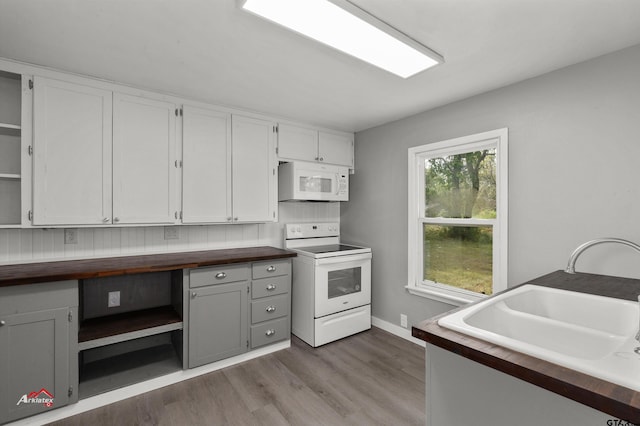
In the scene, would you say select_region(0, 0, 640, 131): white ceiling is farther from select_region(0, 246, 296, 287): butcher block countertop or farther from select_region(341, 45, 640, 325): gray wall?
select_region(0, 246, 296, 287): butcher block countertop

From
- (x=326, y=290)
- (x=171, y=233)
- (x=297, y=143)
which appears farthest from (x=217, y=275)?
(x=297, y=143)

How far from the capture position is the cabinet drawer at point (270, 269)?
8.84 ft

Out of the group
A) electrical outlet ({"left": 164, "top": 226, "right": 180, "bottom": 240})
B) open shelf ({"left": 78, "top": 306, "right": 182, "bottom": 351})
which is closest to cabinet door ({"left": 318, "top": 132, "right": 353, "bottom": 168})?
electrical outlet ({"left": 164, "top": 226, "right": 180, "bottom": 240})

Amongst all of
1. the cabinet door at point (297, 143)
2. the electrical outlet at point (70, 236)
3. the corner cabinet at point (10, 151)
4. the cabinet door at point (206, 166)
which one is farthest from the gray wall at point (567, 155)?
the corner cabinet at point (10, 151)

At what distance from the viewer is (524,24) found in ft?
5.28

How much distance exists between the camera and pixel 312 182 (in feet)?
10.9

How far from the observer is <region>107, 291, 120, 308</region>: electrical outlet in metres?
2.50

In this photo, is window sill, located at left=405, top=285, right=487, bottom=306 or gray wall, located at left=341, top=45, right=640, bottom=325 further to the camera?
window sill, located at left=405, top=285, right=487, bottom=306

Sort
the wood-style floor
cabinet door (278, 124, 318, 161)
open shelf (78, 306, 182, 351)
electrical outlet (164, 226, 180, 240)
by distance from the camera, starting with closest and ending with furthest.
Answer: the wood-style floor → open shelf (78, 306, 182, 351) → electrical outlet (164, 226, 180, 240) → cabinet door (278, 124, 318, 161)

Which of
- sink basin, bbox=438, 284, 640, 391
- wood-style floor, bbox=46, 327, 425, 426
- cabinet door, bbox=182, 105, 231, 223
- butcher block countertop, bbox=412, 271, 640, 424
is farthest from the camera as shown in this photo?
cabinet door, bbox=182, 105, 231, 223

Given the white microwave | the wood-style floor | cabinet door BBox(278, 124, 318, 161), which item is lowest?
the wood-style floor

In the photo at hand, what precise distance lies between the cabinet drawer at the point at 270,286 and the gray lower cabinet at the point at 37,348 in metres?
1.25

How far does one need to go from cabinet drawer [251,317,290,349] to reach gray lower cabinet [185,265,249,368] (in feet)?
0.28

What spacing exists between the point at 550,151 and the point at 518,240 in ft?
2.25
